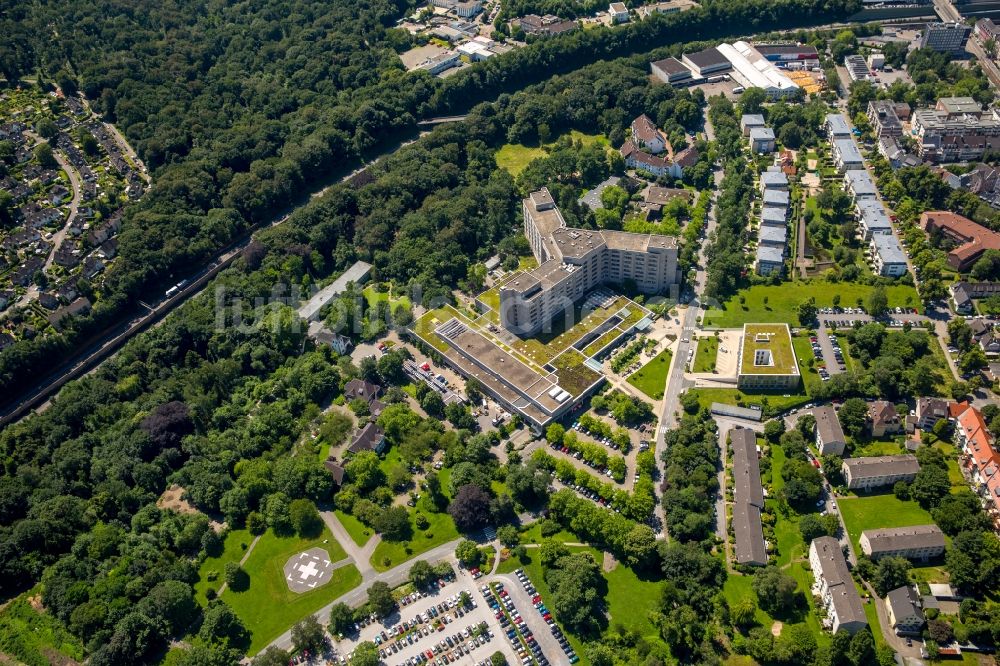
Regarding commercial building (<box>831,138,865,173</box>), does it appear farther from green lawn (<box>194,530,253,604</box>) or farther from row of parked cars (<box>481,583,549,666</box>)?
green lawn (<box>194,530,253,604</box>)

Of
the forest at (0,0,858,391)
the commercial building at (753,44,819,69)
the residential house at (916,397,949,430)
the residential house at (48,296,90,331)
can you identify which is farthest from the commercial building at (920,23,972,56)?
the residential house at (48,296,90,331)

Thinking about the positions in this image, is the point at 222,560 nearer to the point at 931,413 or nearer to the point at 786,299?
the point at 786,299

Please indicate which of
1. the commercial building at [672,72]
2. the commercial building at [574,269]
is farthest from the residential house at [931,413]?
the commercial building at [672,72]

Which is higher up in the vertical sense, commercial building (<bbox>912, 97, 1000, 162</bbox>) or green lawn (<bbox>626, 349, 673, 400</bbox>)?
commercial building (<bbox>912, 97, 1000, 162</bbox>)

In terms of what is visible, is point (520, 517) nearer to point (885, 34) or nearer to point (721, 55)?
point (721, 55)

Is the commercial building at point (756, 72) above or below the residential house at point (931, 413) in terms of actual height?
above

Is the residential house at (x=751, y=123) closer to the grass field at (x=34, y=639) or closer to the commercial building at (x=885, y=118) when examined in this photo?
the commercial building at (x=885, y=118)

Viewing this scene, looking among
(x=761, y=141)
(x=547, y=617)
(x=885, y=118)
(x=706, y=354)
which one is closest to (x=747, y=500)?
(x=547, y=617)
